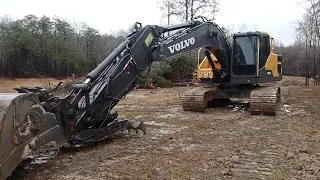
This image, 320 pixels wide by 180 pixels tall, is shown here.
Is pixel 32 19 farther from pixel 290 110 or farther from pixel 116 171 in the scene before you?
pixel 116 171

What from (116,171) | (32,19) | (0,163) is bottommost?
(116,171)

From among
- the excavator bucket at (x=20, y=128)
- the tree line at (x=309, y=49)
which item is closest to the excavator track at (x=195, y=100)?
the excavator bucket at (x=20, y=128)

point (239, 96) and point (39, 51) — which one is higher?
point (39, 51)

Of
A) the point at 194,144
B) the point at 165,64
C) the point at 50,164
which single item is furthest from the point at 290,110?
the point at 165,64

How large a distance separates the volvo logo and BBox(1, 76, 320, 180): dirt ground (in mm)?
1657

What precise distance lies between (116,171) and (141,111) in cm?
550

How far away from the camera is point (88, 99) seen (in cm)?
532

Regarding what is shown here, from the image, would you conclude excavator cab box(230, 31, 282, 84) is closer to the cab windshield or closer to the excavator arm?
the cab windshield

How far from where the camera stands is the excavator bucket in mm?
3654

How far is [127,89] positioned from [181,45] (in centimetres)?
205

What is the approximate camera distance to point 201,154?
16.8ft

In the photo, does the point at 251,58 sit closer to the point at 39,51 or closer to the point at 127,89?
the point at 127,89

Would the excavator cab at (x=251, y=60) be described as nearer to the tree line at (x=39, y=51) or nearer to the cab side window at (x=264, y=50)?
the cab side window at (x=264, y=50)

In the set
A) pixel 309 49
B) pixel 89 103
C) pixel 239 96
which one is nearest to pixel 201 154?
pixel 89 103
